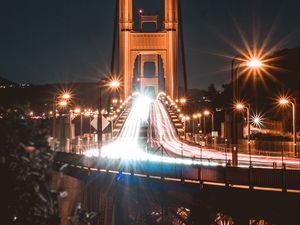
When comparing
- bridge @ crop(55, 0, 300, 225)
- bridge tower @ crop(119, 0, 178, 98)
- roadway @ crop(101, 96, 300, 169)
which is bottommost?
bridge @ crop(55, 0, 300, 225)

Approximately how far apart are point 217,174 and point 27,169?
40.5 feet

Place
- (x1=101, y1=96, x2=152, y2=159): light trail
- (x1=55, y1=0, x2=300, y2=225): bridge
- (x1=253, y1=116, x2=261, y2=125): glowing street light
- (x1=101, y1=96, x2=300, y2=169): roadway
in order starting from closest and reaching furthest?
(x1=55, y1=0, x2=300, y2=225): bridge, (x1=101, y1=96, x2=300, y2=169): roadway, (x1=101, y1=96, x2=152, y2=159): light trail, (x1=253, y1=116, x2=261, y2=125): glowing street light

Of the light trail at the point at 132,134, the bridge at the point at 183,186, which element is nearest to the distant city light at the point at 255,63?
the bridge at the point at 183,186

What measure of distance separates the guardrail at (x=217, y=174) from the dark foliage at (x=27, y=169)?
35.3ft

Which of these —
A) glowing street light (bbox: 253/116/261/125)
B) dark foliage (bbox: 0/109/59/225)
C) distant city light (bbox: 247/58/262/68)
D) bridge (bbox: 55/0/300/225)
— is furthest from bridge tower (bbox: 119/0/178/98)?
dark foliage (bbox: 0/109/59/225)

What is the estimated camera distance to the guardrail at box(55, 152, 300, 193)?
19.8m

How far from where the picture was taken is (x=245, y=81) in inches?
3014

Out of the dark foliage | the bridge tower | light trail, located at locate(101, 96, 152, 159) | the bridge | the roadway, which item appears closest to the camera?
the dark foliage

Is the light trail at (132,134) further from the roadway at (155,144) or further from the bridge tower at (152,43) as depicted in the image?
the bridge tower at (152,43)

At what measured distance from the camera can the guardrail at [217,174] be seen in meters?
19.8

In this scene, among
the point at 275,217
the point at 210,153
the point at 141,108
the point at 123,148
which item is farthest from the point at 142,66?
the point at 275,217

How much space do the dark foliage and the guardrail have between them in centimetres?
1077

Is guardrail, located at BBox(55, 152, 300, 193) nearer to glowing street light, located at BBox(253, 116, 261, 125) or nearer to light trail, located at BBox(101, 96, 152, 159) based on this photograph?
light trail, located at BBox(101, 96, 152, 159)

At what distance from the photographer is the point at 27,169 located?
10.9 metres
